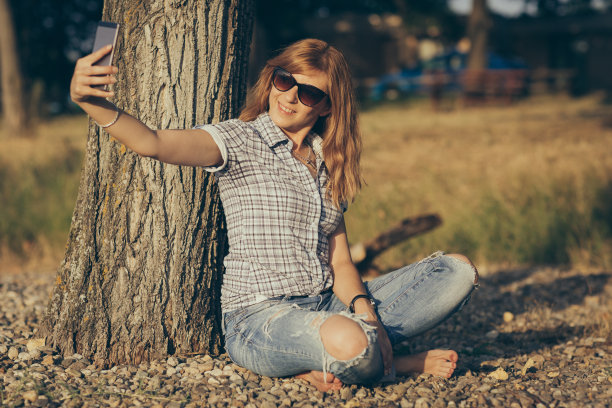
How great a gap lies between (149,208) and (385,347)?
3.87 ft

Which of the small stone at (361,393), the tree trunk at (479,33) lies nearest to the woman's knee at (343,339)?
the small stone at (361,393)

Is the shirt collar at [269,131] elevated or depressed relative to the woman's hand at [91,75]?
depressed

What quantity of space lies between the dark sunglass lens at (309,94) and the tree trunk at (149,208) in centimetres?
37

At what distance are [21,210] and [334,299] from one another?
4.65m

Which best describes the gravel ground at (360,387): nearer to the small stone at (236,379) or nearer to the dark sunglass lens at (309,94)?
the small stone at (236,379)

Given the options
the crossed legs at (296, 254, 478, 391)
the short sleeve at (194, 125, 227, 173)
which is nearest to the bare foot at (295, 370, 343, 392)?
the crossed legs at (296, 254, 478, 391)

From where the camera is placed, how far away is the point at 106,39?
2.20 meters

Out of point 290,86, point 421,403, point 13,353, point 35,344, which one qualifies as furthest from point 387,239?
point 13,353

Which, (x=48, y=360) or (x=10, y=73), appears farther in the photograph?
(x=10, y=73)

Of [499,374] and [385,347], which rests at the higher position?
[385,347]

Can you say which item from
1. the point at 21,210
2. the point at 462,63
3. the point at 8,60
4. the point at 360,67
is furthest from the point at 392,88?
the point at 21,210

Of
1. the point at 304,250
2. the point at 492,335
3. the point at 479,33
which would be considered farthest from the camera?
the point at 479,33

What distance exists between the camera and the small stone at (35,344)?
9.96 feet

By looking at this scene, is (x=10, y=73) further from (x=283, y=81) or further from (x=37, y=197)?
(x=283, y=81)
